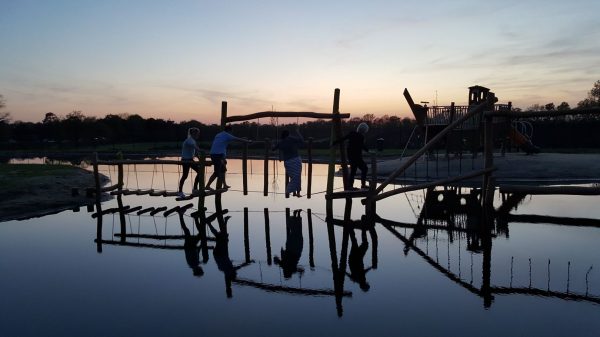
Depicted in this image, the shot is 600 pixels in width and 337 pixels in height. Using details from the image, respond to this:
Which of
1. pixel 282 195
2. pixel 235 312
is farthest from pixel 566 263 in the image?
pixel 282 195

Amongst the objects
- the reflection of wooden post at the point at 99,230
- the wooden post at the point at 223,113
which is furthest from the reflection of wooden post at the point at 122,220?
the wooden post at the point at 223,113

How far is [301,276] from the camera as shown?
8328 mm

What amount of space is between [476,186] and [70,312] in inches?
804

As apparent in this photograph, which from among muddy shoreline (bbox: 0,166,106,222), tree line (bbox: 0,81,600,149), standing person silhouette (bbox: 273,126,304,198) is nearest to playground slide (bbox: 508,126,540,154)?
tree line (bbox: 0,81,600,149)

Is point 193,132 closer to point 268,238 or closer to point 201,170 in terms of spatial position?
point 201,170

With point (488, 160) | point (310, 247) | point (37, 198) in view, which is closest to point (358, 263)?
point (310, 247)

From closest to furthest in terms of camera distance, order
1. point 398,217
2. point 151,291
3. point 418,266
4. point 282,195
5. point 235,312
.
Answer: point 235,312 → point 151,291 → point 418,266 → point 398,217 → point 282,195

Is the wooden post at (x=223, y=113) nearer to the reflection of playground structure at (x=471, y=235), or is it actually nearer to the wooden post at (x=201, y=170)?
the wooden post at (x=201, y=170)

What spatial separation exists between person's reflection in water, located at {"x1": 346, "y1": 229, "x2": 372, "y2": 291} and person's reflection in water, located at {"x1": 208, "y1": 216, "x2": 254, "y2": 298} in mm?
2081

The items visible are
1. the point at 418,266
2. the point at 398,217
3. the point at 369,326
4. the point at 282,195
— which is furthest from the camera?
the point at 282,195

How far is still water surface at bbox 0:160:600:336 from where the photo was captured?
6.20 m

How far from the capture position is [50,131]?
106m

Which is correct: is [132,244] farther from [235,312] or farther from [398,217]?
[398,217]

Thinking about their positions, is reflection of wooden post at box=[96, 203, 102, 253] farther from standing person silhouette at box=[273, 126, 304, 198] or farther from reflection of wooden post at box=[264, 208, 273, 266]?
standing person silhouette at box=[273, 126, 304, 198]
